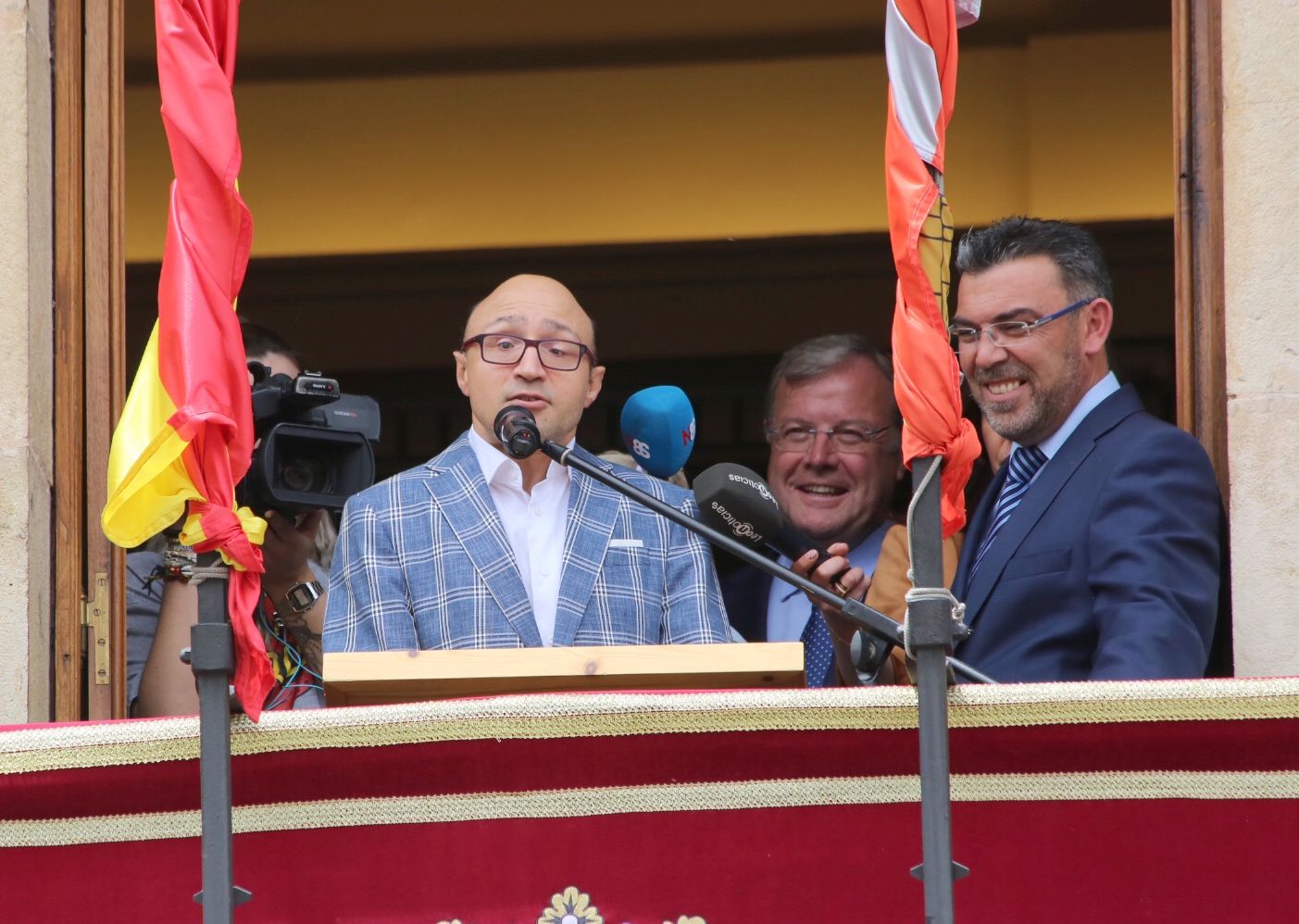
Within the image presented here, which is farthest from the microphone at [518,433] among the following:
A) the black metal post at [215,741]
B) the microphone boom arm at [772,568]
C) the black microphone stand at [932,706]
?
the black microphone stand at [932,706]

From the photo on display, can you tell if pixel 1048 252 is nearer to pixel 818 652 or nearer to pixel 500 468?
pixel 818 652

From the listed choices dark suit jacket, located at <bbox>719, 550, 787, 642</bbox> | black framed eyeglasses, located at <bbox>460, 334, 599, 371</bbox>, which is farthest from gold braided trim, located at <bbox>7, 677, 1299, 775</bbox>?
dark suit jacket, located at <bbox>719, 550, 787, 642</bbox>

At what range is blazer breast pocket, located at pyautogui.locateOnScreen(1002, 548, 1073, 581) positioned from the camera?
3.27 m

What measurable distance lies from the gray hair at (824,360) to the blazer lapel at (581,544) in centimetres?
98

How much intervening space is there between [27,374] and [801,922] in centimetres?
164

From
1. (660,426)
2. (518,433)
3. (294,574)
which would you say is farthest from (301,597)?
(518,433)

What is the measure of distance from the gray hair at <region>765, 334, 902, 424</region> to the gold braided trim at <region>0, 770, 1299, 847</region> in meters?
1.71

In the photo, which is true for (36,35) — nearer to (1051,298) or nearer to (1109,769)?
(1051,298)

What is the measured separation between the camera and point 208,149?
2.60 metres

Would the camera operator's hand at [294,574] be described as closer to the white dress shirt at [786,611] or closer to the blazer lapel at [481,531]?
the blazer lapel at [481,531]

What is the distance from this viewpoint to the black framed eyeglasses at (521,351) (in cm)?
358

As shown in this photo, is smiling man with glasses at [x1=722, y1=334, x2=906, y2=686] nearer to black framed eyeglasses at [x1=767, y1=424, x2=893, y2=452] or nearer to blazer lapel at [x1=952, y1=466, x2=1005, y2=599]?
black framed eyeglasses at [x1=767, y1=424, x2=893, y2=452]

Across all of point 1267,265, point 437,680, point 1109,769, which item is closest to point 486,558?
point 437,680

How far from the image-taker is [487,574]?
334cm
